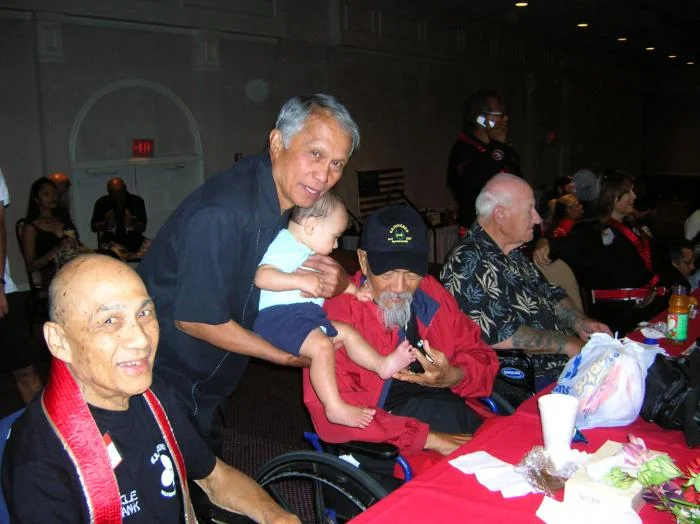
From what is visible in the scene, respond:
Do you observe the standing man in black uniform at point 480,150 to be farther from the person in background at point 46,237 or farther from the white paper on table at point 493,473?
the person in background at point 46,237

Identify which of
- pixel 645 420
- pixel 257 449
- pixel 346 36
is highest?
pixel 346 36

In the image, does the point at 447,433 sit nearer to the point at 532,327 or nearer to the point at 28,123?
the point at 532,327

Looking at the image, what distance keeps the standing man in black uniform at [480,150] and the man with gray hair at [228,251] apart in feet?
8.58

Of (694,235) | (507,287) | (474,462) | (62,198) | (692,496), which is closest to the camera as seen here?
(692,496)

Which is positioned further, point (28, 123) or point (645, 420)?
point (28, 123)

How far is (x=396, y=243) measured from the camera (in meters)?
2.53

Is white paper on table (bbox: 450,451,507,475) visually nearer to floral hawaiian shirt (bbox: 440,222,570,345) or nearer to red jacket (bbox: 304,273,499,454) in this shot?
red jacket (bbox: 304,273,499,454)

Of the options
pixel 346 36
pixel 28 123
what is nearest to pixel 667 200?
pixel 346 36

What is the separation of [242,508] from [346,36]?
32.6 ft

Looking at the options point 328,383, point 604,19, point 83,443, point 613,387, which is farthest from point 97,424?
point 604,19

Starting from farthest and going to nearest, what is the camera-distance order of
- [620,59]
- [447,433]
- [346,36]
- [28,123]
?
[620,59]
[346,36]
[28,123]
[447,433]

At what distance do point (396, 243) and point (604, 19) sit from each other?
46.5 ft

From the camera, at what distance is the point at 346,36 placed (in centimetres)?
1080

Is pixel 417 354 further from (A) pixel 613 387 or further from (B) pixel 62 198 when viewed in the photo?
(B) pixel 62 198
